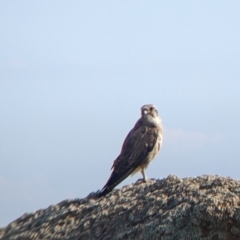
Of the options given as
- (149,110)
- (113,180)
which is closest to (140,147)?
(149,110)

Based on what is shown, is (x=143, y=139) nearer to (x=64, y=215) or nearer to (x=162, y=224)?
(x=64, y=215)

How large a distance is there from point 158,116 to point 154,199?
6.15 m

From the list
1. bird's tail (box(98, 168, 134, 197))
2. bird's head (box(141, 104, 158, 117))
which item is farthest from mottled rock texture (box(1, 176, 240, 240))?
bird's head (box(141, 104, 158, 117))

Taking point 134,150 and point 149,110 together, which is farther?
point 149,110

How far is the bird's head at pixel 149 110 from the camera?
14.0m

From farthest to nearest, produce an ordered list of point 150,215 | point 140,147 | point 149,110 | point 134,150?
point 149,110 < point 140,147 < point 134,150 < point 150,215

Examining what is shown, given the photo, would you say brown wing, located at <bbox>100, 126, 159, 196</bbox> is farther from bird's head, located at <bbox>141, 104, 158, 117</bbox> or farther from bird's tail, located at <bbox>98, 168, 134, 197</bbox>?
bird's head, located at <bbox>141, 104, 158, 117</bbox>

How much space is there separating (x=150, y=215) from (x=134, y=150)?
5.07 m

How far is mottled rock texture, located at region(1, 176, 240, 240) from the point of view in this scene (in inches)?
284

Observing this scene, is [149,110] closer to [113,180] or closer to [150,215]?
[113,180]

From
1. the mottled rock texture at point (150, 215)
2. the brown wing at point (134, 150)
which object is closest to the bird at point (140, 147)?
the brown wing at point (134, 150)

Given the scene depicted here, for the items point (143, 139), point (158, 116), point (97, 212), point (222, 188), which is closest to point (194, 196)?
point (222, 188)

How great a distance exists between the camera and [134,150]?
12.7 m

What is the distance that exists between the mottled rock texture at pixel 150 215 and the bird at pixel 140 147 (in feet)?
8.64
